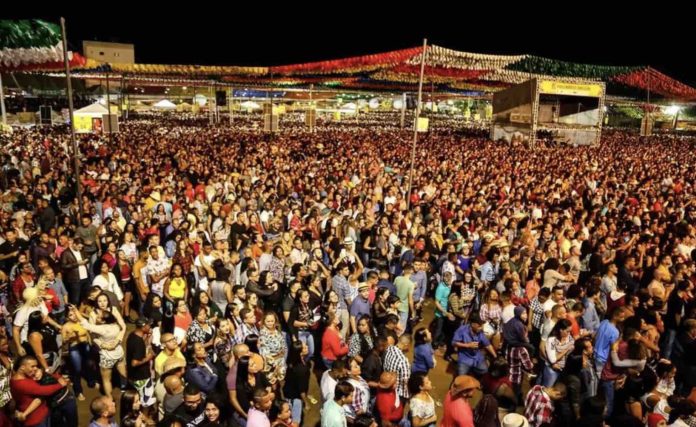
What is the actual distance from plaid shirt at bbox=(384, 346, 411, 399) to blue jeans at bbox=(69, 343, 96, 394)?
9.43 ft

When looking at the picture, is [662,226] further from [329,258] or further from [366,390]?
[366,390]

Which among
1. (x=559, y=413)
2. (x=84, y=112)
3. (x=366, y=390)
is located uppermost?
(x=84, y=112)

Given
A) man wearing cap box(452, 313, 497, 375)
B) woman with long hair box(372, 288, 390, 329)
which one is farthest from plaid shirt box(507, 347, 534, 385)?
woman with long hair box(372, 288, 390, 329)

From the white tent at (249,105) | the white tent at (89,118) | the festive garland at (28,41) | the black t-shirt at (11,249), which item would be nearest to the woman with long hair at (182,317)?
the black t-shirt at (11,249)

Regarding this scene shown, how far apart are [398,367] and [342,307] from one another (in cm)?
163

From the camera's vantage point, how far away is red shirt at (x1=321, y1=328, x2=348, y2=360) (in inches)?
189

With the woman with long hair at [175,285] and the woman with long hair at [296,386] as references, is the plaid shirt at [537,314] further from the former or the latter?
the woman with long hair at [175,285]

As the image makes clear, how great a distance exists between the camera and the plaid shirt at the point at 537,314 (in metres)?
5.41

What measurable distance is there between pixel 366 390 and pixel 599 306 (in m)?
3.41

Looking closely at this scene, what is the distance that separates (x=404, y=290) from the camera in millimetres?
5992

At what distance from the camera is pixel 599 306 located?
5.96 metres

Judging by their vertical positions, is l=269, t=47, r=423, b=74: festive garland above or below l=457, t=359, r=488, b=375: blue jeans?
above

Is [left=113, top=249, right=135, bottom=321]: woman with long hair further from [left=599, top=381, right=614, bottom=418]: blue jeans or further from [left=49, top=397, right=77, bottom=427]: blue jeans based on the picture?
[left=599, top=381, right=614, bottom=418]: blue jeans

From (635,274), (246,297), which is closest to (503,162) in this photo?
(635,274)
